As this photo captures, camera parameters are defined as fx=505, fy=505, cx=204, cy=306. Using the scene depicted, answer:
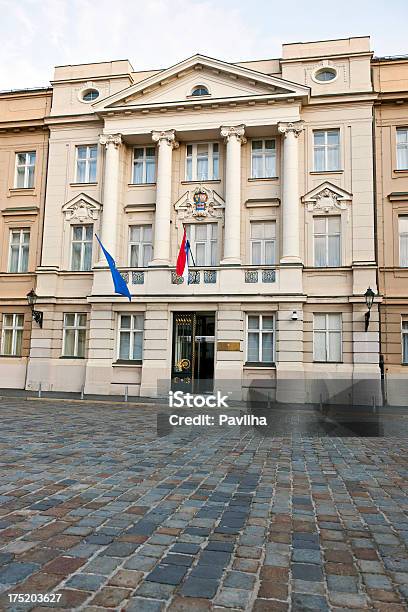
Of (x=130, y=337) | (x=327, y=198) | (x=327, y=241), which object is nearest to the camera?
(x=327, y=241)

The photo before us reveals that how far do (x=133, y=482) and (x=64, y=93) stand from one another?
24.6 m

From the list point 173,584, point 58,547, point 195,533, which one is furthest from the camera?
point 195,533

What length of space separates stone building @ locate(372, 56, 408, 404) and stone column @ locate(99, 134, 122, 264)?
39.7 feet

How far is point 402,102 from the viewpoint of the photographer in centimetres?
2286

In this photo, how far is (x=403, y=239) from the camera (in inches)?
878

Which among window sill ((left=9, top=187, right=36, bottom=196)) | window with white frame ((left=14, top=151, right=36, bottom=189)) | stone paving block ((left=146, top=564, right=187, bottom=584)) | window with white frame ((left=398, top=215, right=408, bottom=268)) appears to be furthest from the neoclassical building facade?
stone paving block ((left=146, top=564, right=187, bottom=584))

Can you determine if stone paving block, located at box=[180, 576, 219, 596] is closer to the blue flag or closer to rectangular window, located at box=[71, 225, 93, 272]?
the blue flag

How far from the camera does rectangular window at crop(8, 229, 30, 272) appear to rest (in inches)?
1014

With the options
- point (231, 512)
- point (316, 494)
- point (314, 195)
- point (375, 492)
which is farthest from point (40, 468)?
point (314, 195)

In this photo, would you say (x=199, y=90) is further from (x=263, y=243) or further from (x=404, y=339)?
(x=404, y=339)

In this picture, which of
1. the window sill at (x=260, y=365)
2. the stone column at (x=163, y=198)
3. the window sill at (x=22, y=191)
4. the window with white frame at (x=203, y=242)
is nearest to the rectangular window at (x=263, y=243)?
the window with white frame at (x=203, y=242)

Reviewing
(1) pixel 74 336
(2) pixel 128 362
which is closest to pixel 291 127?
(2) pixel 128 362

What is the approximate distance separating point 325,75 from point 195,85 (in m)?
6.14

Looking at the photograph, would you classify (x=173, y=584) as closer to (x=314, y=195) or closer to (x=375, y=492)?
(x=375, y=492)
